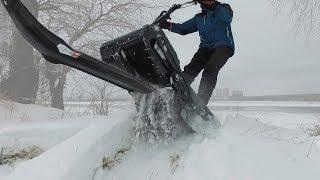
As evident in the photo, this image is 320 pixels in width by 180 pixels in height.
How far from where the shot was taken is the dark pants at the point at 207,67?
6.71 m

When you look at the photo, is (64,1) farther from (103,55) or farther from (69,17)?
(103,55)

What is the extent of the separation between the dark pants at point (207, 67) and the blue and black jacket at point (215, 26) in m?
0.08

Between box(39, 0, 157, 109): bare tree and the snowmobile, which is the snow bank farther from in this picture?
box(39, 0, 157, 109): bare tree

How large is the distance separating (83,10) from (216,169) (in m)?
15.9

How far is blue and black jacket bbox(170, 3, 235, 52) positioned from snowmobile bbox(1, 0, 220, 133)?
0.50 metres

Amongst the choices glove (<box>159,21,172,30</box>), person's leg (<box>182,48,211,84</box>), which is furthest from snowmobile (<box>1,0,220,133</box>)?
person's leg (<box>182,48,211,84</box>)

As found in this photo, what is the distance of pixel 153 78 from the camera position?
6.09 meters

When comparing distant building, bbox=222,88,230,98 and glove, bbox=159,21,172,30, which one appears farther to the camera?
distant building, bbox=222,88,230,98

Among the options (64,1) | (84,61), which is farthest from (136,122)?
(64,1)

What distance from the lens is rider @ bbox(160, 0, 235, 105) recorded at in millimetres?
6656

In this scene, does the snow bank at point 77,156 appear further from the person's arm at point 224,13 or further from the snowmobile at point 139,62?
the person's arm at point 224,13

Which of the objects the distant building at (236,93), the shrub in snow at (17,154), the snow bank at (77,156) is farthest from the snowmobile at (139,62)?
the distant building at (236,93)

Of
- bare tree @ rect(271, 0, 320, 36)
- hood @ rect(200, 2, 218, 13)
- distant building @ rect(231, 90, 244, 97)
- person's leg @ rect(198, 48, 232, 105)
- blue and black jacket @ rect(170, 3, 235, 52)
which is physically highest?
hood @ rect(200, 2, 218, 13)

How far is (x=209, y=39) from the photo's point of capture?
678 cm
